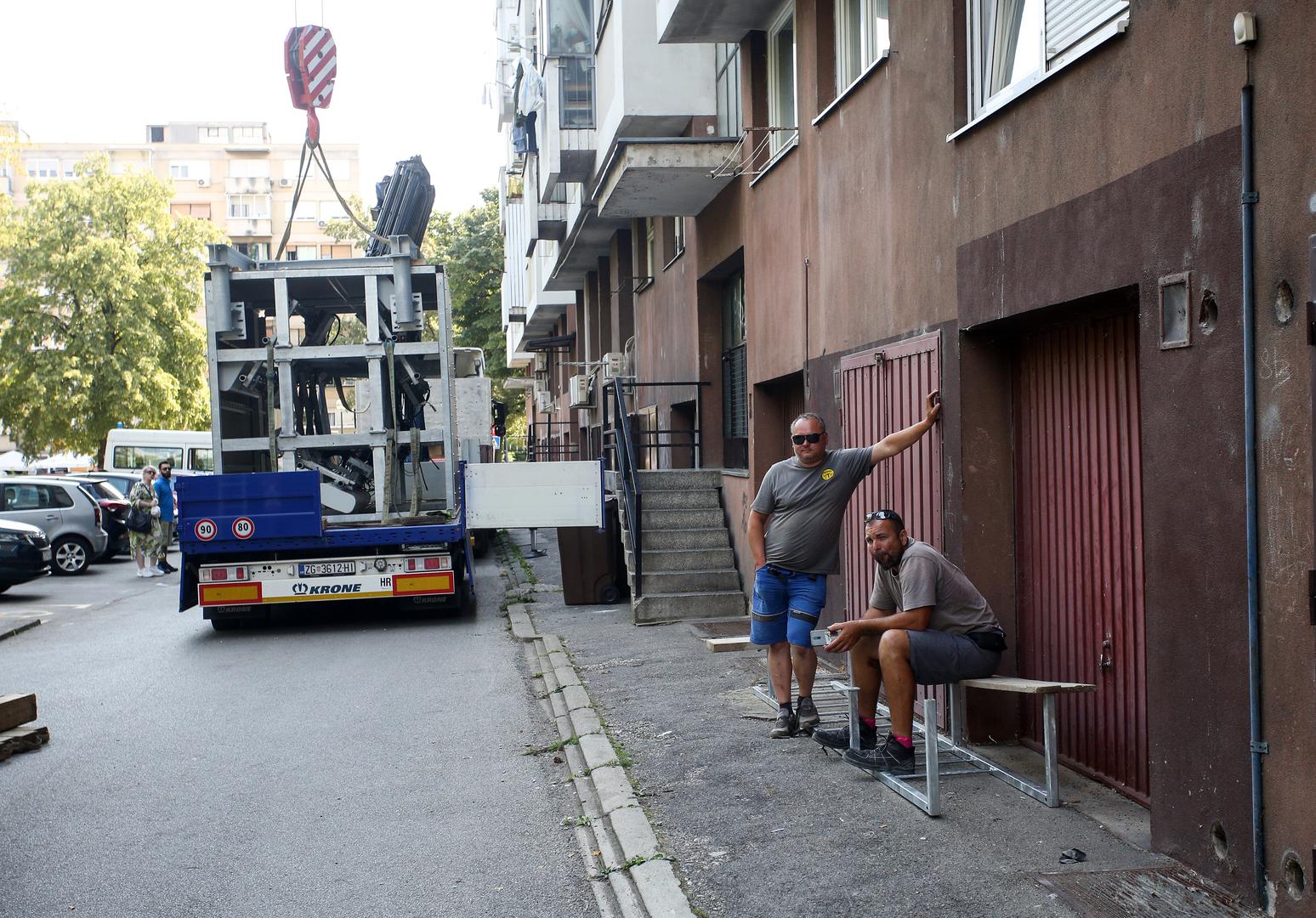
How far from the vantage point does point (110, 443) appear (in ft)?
102

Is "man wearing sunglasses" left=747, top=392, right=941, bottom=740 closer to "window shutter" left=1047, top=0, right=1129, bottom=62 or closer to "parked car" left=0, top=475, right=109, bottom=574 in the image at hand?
"window shutter" left=1047, top=0, right=1129, bottom=62

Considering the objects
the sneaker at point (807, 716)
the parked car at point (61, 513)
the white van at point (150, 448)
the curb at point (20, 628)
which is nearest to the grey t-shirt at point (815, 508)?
the sneaker at point (807, 716)

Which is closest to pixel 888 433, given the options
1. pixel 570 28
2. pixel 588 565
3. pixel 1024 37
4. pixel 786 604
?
pixel 786 604

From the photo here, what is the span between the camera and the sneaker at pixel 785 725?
7.21m

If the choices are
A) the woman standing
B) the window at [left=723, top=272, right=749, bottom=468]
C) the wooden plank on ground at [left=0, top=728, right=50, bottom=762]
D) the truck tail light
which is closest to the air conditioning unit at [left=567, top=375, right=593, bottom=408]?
the woman standing

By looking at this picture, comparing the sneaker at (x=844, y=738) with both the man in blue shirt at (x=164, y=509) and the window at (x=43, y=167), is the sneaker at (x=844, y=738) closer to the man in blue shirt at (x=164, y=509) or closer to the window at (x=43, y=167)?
the man in blue shirt at (x=164, y=509)

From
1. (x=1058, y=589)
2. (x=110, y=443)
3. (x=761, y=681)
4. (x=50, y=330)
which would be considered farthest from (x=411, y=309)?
(x=50, y=330)

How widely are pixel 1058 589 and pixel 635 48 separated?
32.5 feet

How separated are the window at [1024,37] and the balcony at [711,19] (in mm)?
4630

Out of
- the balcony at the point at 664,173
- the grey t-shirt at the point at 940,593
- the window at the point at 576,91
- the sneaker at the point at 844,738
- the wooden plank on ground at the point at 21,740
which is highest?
the window at the point at 576,91

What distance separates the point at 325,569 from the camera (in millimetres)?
12930

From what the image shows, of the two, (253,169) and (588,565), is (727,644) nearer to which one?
(588,565)

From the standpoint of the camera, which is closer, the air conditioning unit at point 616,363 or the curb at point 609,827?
the curb at point 609,827

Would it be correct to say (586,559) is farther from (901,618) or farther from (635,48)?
(901,618)
